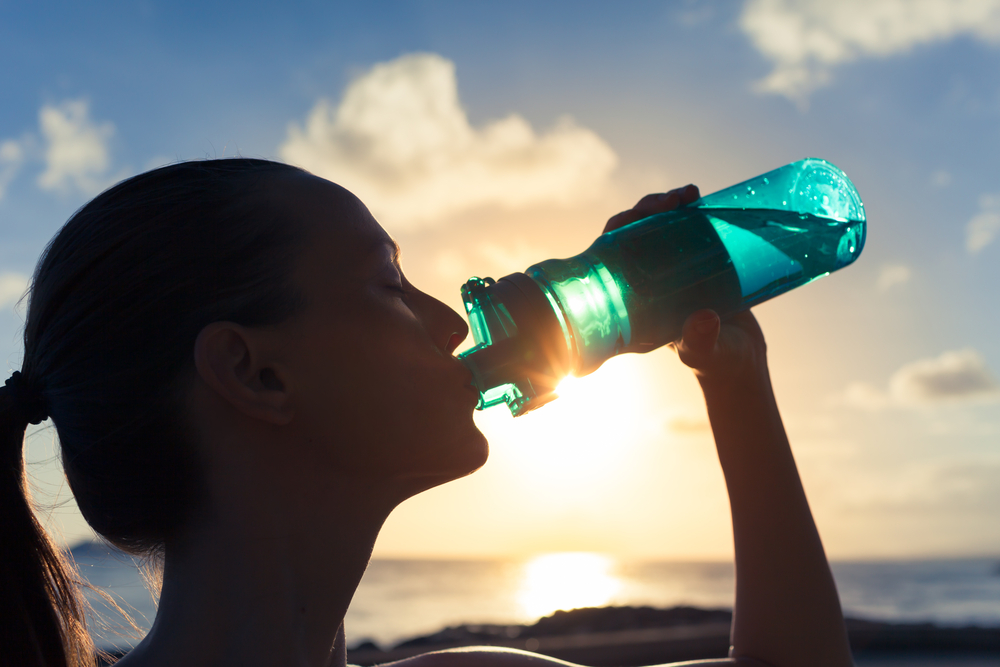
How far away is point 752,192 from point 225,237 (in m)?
1.24

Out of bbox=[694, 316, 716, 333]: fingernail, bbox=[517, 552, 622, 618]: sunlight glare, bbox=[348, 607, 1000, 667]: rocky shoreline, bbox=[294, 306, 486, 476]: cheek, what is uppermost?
bbox=[694, 316, 716, 333]: fingernail

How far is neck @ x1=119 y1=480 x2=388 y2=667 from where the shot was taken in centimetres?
97

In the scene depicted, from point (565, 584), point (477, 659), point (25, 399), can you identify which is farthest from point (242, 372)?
point (565, 584)

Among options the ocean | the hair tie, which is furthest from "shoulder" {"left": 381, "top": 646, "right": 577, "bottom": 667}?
the ocean

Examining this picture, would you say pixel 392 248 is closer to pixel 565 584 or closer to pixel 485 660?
pixel 485 660

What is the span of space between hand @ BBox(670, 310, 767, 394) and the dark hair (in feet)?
2.61

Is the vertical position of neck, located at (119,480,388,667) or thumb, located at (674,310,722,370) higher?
thumb, located at (674,310,722,370)

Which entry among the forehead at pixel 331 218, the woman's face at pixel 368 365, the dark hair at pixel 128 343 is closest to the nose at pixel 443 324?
the woman's face at pixel 368 365

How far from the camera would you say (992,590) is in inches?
1108

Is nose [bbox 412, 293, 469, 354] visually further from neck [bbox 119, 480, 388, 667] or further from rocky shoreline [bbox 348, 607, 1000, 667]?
rocky shoreline [bbox 348, 607, 1000, 667]

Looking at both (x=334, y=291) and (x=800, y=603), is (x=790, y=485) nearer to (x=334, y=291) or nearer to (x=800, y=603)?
(x=800, y=603)

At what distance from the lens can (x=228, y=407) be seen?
3.34 feet

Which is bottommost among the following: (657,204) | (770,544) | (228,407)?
(770,544)

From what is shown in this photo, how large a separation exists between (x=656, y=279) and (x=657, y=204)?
17 centimetres
